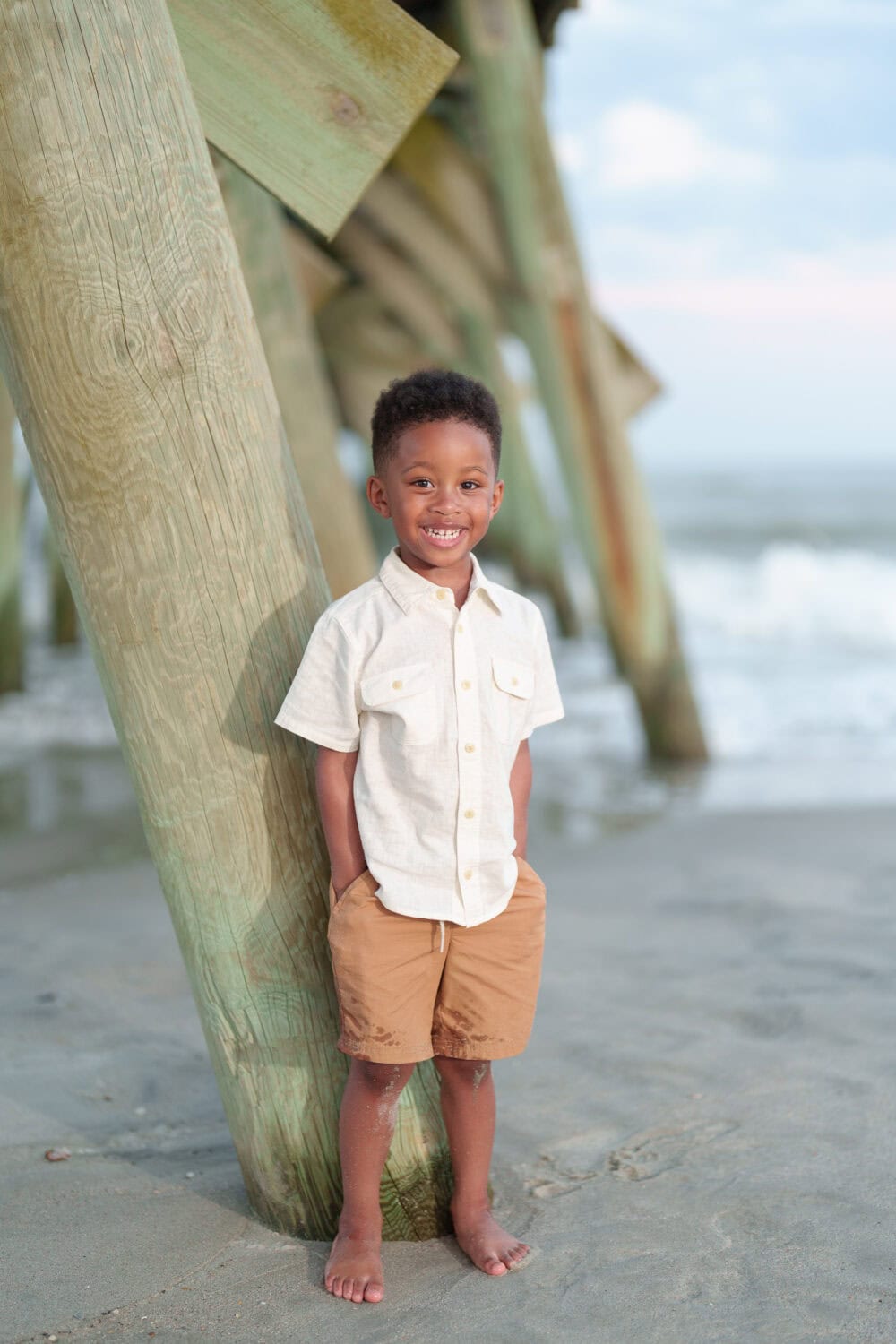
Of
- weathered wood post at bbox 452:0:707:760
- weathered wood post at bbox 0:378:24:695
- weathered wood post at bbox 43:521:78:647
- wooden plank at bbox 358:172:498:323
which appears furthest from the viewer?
weathered wood post at bbox 43:521:78:647

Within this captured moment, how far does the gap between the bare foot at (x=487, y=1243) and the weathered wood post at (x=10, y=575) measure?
5.22m

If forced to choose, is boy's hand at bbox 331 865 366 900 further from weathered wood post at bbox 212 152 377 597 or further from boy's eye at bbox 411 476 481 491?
weathered wood post at bbox 212 152 377 597

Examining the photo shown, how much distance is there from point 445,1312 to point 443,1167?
0.29 meters

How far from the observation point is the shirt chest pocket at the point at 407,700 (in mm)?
1941

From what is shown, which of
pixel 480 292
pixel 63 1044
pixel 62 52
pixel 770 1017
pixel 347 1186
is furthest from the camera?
pixel 480 292

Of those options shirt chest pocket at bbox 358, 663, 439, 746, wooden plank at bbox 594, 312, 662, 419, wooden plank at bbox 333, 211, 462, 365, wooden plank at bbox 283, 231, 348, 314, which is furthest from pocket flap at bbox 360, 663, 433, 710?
wooden plank at bbox 283, 231, 348, 314

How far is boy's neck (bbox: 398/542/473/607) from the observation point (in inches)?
79.7

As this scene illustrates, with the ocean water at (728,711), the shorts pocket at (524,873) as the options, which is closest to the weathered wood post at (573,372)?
the ocean water at (728,711)

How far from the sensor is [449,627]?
2000mm

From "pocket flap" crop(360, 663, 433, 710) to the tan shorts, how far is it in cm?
26

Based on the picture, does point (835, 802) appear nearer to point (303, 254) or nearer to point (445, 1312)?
point (445, 1312)

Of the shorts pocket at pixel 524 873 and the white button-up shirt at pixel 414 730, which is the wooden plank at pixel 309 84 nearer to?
the white button-up shirt at pixel 414 730

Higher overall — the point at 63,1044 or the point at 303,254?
the point at 303,254

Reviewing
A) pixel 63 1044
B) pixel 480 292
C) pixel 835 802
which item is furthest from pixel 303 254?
pixel 63 1044
